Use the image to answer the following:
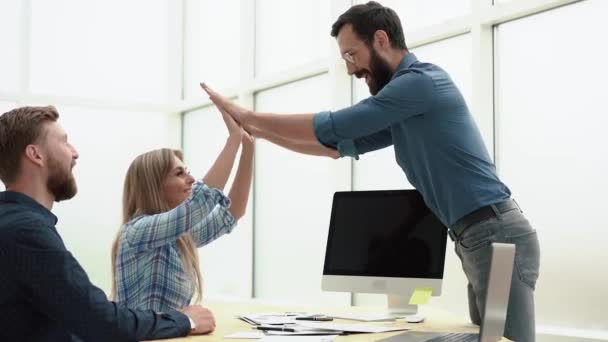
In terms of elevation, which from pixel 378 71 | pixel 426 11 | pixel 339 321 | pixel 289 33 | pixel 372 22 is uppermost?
pixel 289 33

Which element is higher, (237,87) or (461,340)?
(237,87)

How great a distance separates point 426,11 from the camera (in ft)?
12.8

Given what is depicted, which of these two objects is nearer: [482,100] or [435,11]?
[482,100]

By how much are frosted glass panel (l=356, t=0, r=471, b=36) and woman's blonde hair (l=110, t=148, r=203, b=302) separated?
177 centimetres

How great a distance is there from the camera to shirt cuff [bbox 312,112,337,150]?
220cm

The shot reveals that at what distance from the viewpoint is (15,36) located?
5.67 meters

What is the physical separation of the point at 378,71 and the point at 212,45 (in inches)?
156

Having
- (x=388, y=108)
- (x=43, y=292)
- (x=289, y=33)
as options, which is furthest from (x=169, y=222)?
(x=289, y=33)

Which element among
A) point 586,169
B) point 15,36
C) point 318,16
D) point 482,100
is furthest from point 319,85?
point 15,36

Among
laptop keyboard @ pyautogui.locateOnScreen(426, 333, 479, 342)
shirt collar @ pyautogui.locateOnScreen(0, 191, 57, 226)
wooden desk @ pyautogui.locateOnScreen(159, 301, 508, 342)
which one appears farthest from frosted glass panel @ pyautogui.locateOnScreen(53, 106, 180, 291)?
laptop keyboard @ pyautogui.locateOnScreen(426, 333, 479, 342)

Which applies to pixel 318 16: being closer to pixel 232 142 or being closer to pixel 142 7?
pixel 142 7

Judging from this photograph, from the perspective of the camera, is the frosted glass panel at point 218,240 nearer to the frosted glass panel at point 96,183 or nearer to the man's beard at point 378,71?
the frosted glass panel at point 96,183

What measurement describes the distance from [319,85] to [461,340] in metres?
3.22

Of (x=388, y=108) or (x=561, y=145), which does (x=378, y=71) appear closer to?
(x=388, y=108)
